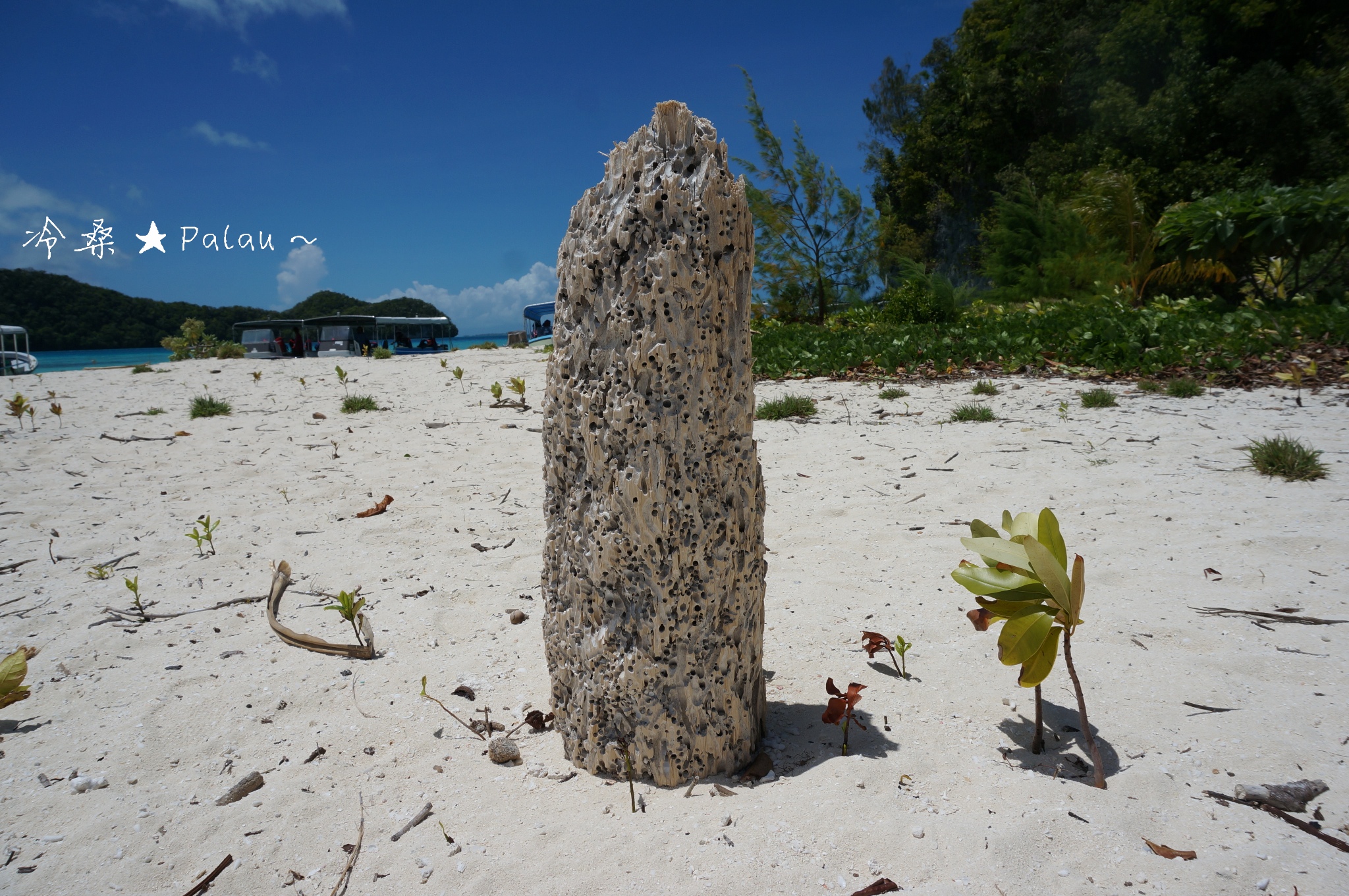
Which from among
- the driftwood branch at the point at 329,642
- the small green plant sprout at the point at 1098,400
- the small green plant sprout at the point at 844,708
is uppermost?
the small green plant sprout at the point at 1098,400

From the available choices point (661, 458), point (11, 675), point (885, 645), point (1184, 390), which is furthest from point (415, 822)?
point (1184, 390)

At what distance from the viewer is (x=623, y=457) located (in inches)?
74.8

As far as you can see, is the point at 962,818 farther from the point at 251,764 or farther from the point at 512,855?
the point at 251,764

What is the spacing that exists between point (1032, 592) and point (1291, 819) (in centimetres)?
80

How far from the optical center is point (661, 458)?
1858mm

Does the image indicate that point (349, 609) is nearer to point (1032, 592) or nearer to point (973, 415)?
point (1032, 592)

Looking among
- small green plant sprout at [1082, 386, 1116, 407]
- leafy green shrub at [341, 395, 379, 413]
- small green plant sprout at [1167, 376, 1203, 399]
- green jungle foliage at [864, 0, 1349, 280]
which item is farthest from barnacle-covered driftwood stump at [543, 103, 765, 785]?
green jungle foliage at [864, 0, 1349, 280]

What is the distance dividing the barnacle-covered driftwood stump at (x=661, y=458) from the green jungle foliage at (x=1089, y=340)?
275 inches

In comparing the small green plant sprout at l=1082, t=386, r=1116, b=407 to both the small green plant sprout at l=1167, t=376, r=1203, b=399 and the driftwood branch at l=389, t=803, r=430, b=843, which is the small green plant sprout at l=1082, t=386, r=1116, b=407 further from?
the driftwood branch at l=389, t=803, r=430, b=843

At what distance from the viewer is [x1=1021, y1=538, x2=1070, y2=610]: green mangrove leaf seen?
1.68 meters

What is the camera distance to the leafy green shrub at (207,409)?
23.1 feet

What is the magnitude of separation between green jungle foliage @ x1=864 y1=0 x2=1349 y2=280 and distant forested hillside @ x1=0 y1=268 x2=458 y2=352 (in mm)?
25910

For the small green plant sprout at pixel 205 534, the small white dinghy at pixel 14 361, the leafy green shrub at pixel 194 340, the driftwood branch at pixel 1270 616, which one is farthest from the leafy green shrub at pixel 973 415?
the small white dinghy at pixel 14 361

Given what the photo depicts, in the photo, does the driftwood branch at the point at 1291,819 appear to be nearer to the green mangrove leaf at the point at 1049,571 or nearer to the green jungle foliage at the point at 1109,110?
the green mangrove leaf at the point at 1049,571
